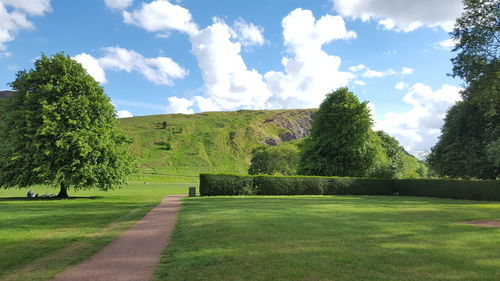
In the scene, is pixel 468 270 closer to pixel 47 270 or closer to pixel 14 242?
pixel 47 270

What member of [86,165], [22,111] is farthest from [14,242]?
[22,111]

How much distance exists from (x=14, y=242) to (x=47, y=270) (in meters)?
A: 3.93

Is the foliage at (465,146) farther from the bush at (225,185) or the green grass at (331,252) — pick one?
the green grass at (331,252)

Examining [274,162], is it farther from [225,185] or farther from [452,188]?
[225,185]

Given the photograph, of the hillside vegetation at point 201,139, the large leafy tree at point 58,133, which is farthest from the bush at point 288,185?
the hillside vegetation at point 201,139

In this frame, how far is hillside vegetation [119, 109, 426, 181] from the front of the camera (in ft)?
363

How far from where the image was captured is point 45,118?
80.7ft

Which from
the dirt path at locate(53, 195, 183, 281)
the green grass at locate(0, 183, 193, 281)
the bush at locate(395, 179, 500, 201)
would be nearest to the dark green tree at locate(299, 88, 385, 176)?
the bush at locate(395, 179, 500, 201)

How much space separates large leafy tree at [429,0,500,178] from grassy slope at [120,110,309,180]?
235ft

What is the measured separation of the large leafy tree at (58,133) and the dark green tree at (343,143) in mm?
24051

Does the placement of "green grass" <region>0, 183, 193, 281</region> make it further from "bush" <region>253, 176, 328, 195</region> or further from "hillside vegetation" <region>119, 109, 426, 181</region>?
"hillside vegetation" <region>119, 109, 426, 181</region>

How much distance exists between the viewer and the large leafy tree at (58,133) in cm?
2469

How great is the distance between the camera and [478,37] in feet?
66.8

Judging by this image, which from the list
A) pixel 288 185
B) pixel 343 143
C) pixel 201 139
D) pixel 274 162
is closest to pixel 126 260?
pixel 288 185
